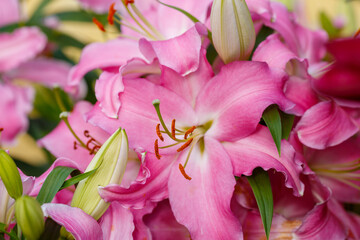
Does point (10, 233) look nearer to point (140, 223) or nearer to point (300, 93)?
point (140, 223)

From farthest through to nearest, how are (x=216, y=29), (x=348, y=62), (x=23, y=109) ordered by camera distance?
(x=23, y=109) → (x=216, y=29) → (x=348, y=62)

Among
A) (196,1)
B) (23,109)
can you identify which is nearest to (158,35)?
(196,1)

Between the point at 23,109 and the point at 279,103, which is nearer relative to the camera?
the point at 279,103

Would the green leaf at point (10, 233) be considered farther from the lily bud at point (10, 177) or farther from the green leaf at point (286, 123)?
the green leaf at point (286, 123)

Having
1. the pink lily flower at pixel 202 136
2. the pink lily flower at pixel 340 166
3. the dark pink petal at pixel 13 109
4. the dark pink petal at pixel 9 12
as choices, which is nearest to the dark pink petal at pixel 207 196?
the pink lily flower at pixel 202 136

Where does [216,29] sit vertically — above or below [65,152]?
above

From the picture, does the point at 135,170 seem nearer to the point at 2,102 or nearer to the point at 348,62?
the point at 348,62

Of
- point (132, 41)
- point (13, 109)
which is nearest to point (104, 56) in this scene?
point (132, 41)
